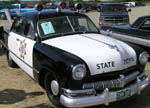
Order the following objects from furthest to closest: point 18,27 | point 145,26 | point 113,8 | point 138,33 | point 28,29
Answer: point 113,8
point 145,26
point 138,33
point 18,27
point 28,29

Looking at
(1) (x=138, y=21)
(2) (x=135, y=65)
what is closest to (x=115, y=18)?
(1) (x=138, y=21)

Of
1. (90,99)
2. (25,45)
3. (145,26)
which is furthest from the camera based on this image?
(145,26)

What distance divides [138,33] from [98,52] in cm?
360

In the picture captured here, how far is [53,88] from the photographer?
13.2 ft

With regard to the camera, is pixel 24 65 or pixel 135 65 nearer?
pixel 135 65

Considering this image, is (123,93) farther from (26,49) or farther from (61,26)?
(26,49)

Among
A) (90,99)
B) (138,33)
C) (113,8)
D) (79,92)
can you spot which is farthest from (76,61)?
(113,8)

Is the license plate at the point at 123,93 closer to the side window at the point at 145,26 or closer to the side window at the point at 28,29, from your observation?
the side window at the point at 28,29

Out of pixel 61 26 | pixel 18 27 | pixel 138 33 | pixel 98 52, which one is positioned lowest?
pixel 138 33

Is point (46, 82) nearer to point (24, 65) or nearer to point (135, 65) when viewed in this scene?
point (24, 65)

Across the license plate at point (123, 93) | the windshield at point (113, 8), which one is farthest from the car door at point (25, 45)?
the windshield at point (113, 8)

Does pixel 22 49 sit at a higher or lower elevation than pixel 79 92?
higher

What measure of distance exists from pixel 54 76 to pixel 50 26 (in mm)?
1357

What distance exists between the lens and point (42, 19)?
491 cm
